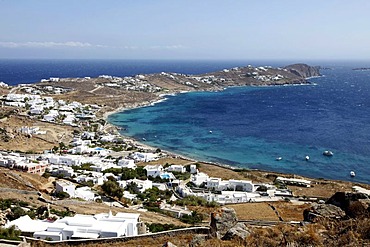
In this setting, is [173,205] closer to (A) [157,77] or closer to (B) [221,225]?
(B) [221,225]

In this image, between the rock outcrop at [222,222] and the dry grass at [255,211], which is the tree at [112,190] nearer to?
the dry grass at [255,211]

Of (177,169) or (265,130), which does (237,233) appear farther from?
(265,130)

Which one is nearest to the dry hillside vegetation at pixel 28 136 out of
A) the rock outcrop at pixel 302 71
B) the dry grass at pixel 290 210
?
the dry grass at pixel 290 210

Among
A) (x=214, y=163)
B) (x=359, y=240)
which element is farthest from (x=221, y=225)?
(x=214, y=163)

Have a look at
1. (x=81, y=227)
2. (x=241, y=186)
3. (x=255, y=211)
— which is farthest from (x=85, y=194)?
(x=241, y=186)

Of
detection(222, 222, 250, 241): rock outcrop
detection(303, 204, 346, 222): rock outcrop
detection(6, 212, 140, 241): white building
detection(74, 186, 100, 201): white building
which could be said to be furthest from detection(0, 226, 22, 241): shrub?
detection(74, 186, 100, 201): white building

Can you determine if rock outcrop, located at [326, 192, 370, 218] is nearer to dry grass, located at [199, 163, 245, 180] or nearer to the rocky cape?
dry grass, located at [199, 163, 245, 180]
